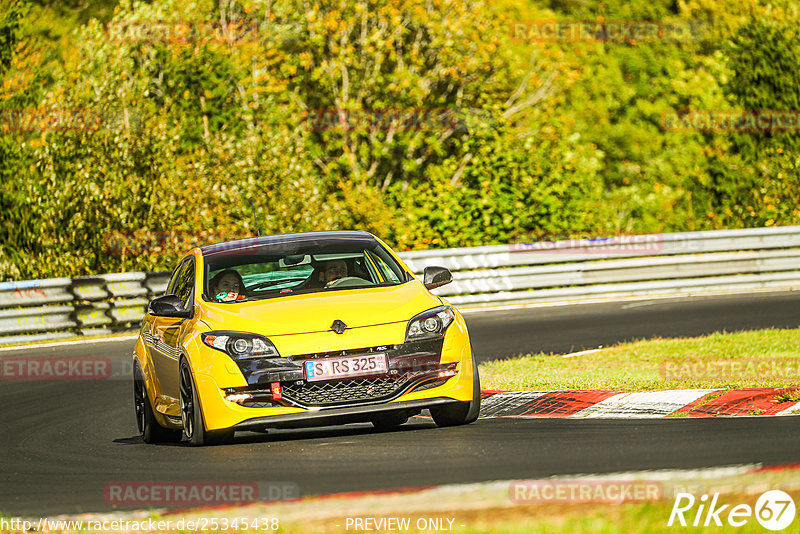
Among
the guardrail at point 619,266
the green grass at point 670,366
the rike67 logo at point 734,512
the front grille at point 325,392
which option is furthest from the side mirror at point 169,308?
the guardrail at point 619,266

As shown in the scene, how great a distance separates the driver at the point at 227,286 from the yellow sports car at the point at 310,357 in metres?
0.01

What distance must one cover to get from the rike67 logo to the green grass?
4.25m

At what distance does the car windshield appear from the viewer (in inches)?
402

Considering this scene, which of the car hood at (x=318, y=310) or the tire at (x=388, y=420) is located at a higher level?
the car hood at (x=318, y=310)

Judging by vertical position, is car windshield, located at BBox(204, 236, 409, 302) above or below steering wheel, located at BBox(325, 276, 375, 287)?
above

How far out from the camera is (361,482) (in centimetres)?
727

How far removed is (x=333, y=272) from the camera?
412 inches

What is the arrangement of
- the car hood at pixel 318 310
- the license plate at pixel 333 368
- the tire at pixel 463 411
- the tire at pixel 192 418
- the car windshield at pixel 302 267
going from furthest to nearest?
the car windshield at pixel 302 267 → the tire at pixel 463 411 → the tire at pixel 192 418 → the car hood at pixel 318 310 → the license plate at pixel 333 368

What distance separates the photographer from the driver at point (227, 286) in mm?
10102

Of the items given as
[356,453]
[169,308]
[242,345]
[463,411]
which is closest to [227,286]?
[169,308]

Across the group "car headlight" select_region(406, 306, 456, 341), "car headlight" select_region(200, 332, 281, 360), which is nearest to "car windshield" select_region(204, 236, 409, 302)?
"car headlight" select_region(406, 306, 456, 341)

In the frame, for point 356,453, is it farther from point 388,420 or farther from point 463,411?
point 388,420

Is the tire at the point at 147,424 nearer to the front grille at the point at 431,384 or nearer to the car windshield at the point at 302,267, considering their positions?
the car windshield at the point at 302,267

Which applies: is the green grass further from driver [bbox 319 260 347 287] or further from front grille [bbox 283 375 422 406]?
front grille [bbox 283 375 422 406]
